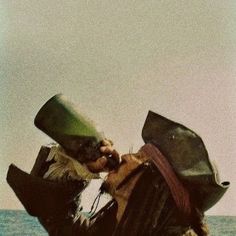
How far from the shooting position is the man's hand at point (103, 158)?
7.27ft

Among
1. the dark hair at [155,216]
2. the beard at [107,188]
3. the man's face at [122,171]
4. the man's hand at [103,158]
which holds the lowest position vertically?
the dark hair at [155,216]

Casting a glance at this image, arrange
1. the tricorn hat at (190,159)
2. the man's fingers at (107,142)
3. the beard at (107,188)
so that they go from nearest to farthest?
1. the tricorn hat at (190,159)
2. the man's fingers at (107,142)
3. the beard at (107,188)

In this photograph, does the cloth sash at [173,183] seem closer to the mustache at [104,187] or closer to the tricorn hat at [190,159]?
the tricorn hat at [190,159]

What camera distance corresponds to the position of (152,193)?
2287 mm

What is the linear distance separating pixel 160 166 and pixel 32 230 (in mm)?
35609

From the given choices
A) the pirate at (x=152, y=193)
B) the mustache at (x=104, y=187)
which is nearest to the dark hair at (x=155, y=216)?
the pirate at (x=152, y=193)

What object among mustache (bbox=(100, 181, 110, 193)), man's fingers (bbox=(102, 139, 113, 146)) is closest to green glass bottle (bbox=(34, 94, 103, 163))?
man's fingers (bbox=(102, 139, 113, 146))

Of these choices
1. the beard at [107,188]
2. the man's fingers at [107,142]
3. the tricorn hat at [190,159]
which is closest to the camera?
the tricorn hat at [190,159]

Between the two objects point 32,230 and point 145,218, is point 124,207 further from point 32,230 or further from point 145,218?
point 32,230

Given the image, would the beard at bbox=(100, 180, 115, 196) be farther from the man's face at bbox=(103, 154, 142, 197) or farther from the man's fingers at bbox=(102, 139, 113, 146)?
the man's fingers at bbox=(102, 139, 113, 146)

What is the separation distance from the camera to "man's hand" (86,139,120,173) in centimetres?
222

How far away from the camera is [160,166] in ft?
7.36

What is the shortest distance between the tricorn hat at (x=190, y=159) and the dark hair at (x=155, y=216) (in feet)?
0.30

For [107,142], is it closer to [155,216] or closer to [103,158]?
[103,158]
